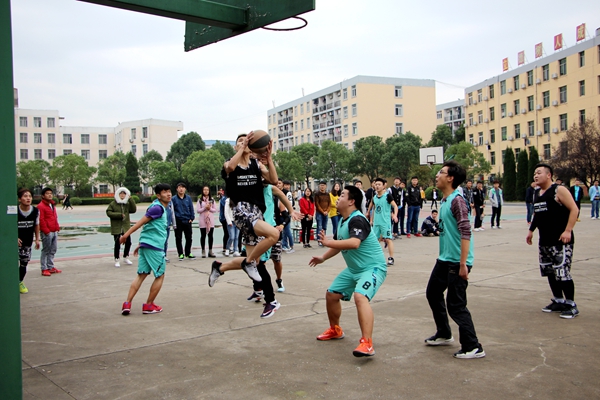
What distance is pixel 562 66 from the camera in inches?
2026

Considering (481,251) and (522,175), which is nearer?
(481,251)

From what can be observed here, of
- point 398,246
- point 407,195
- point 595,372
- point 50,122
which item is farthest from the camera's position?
point 50,122

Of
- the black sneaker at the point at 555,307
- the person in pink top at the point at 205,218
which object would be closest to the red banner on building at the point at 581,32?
the person in pink top at the point at 205,218

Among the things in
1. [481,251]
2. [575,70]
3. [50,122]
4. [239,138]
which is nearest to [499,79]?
[575,70]

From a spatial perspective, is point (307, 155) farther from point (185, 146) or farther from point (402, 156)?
point (185, 146)

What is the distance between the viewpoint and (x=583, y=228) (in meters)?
18.4

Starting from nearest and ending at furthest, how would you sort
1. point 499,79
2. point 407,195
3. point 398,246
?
point 398,246 → point 407,195 → point 499,79

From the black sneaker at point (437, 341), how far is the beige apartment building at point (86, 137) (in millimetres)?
99701

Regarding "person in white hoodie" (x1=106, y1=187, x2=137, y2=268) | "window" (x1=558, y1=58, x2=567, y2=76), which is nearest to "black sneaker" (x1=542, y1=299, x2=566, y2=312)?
"person in white hoodie" (x1=106, y1=187, x2=137, y2=268)

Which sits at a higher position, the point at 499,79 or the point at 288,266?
the point at 499,79

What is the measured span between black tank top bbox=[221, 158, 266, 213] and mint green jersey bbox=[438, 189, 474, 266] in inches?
83.3

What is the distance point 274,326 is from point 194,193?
72124mm

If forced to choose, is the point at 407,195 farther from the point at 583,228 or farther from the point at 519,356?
the point at 519,356

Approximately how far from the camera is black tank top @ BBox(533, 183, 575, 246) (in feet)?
20.4
